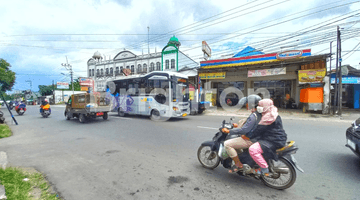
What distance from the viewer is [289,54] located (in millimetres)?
14273

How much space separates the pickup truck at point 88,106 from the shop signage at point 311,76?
14.8 metres

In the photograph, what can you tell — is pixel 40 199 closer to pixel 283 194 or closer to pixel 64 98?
pixel 283 194

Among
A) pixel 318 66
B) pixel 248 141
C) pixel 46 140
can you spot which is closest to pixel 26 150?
pixel 46 140

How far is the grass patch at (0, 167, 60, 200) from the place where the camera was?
8.78ft

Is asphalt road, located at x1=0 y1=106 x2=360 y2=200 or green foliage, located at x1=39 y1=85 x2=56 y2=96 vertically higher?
green foliage, located at x1=39 y1=85 x2=56 y2=96

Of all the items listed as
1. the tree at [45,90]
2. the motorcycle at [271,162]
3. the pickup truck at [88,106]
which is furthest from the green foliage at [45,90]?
the motorcycle at [271,162]

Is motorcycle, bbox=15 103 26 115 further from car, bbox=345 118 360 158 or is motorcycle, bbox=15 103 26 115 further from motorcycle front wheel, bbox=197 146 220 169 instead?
car, bbox=345 118 360 158

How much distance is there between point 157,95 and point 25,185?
7.77 metres

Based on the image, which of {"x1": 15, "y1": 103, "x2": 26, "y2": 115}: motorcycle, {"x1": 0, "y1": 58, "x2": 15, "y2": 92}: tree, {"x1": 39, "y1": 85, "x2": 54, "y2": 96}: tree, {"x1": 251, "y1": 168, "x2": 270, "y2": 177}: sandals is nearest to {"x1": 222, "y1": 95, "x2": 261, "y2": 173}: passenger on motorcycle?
{"x1": 251, "y1": 168, "x2": 270, "y2": 177}: sandals

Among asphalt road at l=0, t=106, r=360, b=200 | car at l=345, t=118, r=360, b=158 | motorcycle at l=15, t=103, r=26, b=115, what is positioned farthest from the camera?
motorcycle at l=15, t=103, r=26, b=115

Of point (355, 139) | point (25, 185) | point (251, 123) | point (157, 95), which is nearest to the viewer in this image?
point (251, 123)

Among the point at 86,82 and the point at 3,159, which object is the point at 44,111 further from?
the point at 86,82

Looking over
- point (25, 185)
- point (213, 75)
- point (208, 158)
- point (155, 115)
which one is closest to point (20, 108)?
point (155, 115)

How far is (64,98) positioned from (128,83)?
44.5 meters
